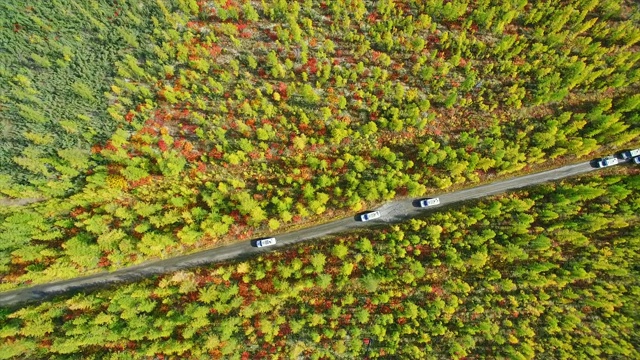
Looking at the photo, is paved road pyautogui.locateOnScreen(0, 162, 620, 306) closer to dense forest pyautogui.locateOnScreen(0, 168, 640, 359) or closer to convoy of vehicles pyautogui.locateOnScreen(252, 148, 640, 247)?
convoy of vehicles pyautogui.locateOnScreen(252, 148, 640, 247)

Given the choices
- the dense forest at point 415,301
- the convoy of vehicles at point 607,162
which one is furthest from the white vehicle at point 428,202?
the convoy of vehicles at point 607,162

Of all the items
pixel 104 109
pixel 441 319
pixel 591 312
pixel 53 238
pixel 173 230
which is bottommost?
pixel 591 312

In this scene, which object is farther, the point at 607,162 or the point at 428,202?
the point at 607,162

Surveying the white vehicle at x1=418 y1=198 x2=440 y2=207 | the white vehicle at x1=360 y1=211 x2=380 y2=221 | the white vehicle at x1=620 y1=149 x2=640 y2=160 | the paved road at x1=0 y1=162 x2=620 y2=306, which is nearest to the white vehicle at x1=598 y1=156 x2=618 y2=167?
the white vehicle at x1=620 y1=149 x2=640 y2=160

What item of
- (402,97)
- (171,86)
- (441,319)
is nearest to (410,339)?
(441,319)

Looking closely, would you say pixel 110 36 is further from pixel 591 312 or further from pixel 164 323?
pixel 591 312

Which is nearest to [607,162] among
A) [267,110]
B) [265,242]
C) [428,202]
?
[428,202]

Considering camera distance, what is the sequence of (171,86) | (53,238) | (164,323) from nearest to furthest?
1. (164,323)
2. (53,238)
3. (171,86)

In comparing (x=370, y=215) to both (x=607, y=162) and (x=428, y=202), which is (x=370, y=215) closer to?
(x=428, y=202)
